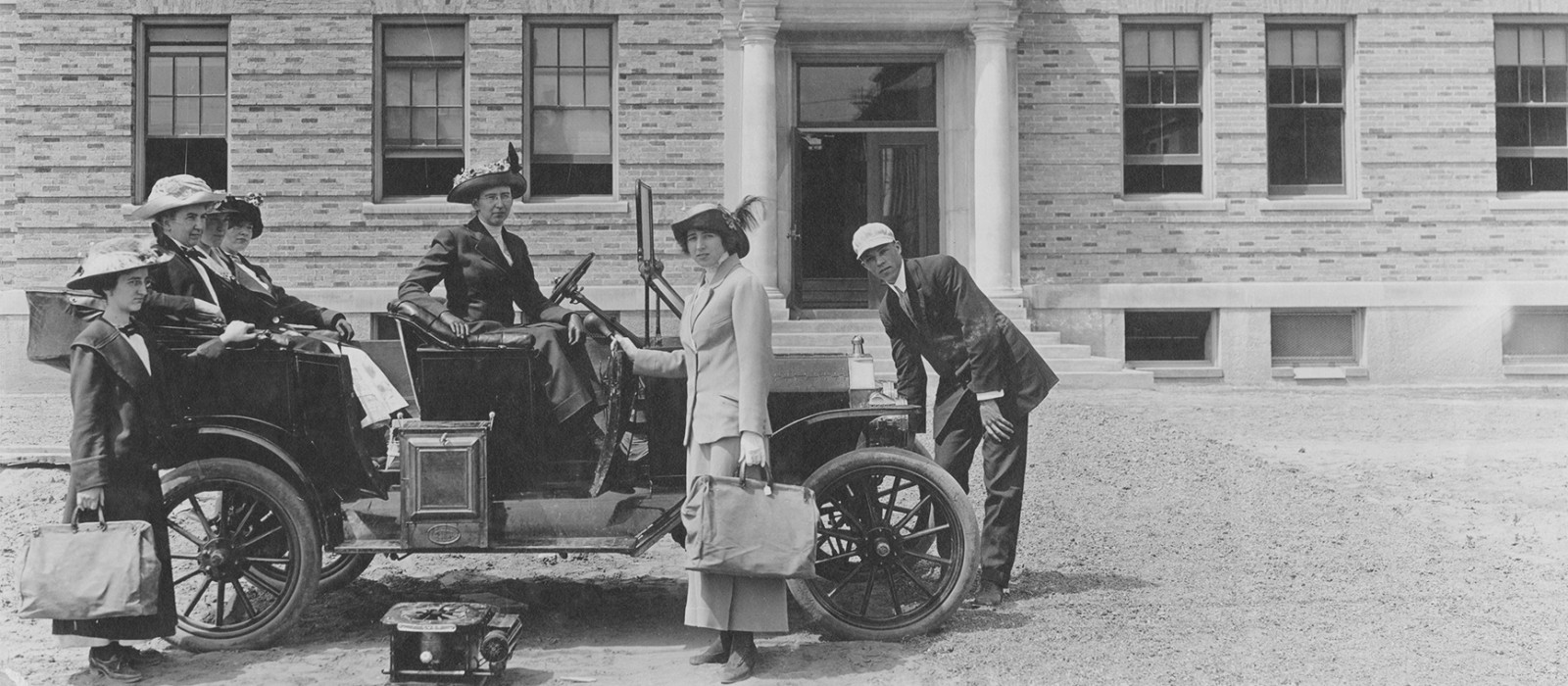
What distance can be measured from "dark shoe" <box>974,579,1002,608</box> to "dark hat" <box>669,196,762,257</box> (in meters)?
2.15

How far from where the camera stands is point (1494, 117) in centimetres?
1493

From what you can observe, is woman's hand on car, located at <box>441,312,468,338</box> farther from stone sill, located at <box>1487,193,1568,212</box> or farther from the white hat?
stone sill, located at <box>1487,193,1568,212</box>

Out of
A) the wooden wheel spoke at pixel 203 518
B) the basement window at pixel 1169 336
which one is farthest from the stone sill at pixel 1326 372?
the wooden wheel spoke at pixel 203 518

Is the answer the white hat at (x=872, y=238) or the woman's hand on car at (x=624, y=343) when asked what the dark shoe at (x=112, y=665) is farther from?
the white hat at (x=872, y=238)

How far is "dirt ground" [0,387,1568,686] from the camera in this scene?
5172 mm

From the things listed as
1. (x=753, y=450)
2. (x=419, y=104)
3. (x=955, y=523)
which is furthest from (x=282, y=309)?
(x=419, y=104)

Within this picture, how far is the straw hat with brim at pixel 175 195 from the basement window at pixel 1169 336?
36.8ft

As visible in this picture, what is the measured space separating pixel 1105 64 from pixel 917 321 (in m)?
9.39

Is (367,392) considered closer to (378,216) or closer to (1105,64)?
(378,216)

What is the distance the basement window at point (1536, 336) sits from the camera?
1490 cm

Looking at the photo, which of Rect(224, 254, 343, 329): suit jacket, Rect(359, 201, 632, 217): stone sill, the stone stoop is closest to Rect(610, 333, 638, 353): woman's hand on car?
Rect(224, 254, 343, 329): suit jacket

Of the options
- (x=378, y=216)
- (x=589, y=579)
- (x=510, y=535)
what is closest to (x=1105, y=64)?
(x=378, y=216)

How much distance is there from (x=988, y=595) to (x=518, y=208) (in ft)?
32.1

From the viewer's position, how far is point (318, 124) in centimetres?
1437
